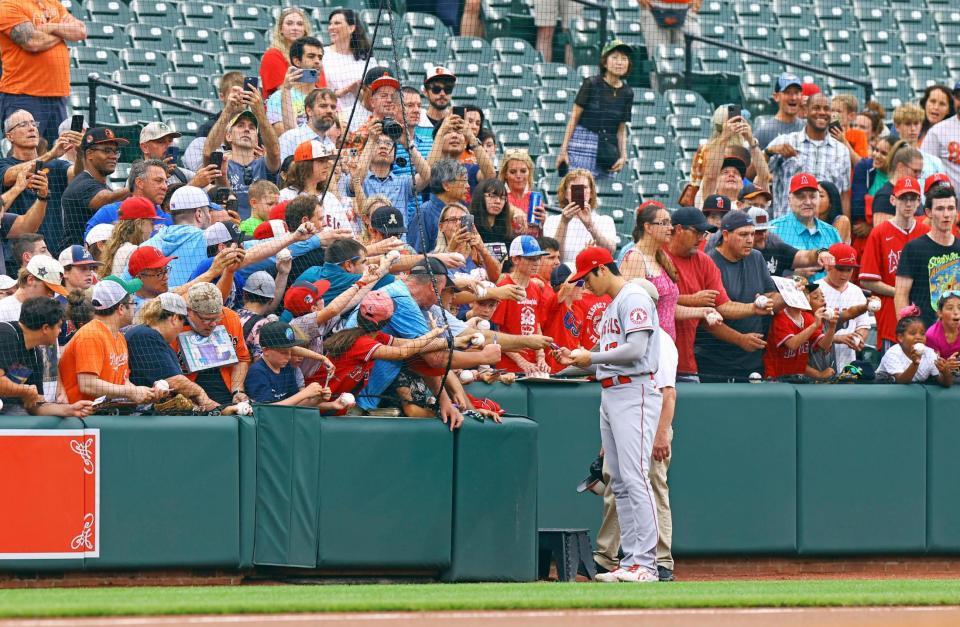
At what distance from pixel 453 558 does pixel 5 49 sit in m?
5.42

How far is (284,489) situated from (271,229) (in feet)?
5.75

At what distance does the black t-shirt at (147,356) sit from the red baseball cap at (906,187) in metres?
6.00

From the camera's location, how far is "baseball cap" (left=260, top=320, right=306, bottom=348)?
873 centimetres

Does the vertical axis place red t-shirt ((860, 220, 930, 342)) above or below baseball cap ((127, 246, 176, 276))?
above

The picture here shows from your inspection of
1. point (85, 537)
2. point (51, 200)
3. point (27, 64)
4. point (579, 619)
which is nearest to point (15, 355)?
point (85, 537)

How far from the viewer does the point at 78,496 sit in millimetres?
8336

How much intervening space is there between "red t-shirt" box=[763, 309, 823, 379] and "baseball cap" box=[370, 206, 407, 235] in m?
2.58

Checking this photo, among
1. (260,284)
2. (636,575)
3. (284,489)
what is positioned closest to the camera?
(284,489)

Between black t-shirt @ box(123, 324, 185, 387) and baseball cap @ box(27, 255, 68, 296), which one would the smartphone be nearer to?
black t-shirt @ box(123, 324, 185, 387)

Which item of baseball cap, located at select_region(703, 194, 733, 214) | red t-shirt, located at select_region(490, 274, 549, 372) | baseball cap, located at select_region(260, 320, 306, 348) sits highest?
baseball cap, located at select_region(703, 194, 733, 214)

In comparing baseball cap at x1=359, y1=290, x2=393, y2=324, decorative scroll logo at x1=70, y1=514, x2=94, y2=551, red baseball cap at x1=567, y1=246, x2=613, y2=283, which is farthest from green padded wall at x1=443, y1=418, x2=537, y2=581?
decorative scroll logo at x1=70, y1=514, x2=94, y2=551

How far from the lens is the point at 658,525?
9.31 meters

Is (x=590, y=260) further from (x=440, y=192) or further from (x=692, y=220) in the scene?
(x=440, y=192)

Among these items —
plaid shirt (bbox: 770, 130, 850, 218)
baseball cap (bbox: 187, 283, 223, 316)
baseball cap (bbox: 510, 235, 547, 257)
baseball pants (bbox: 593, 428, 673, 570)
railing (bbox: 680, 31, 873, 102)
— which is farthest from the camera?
railing (bbox: 680, 31, 873, 102)
